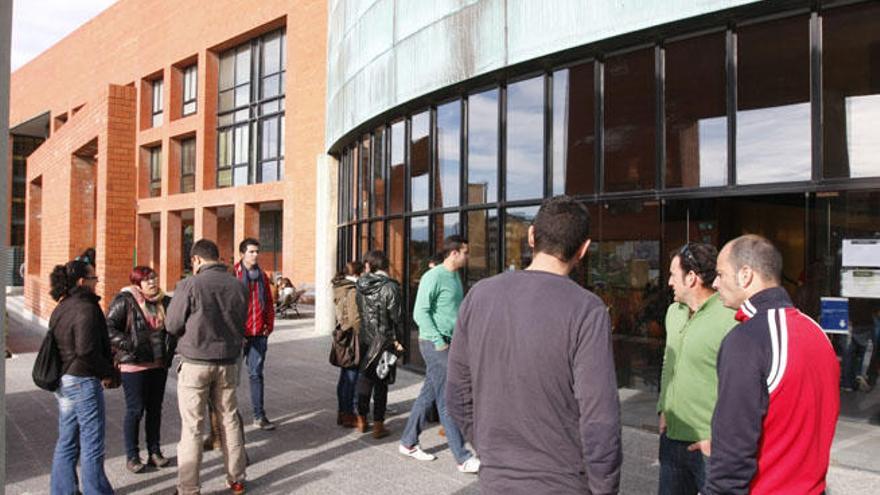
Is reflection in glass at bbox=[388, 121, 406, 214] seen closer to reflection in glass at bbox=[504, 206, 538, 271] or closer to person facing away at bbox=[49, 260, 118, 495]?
reflection in glass at bbox=[504, 206, 538, 271]

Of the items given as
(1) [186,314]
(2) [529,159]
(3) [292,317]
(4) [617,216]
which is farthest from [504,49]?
(3) [292,317]

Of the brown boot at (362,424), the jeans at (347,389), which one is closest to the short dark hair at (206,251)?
the jeans at (347,389)

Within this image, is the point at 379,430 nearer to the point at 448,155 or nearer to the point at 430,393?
the point at 430,393

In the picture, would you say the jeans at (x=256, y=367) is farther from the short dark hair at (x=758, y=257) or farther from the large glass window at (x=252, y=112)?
the large glass window at (x=252, y=112)

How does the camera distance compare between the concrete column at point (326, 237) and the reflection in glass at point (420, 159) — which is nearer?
the reflection in glass at point (420, 159)

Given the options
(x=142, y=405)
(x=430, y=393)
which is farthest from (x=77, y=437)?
(x=430, y=393)

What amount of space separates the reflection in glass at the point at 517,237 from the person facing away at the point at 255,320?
3.34 m

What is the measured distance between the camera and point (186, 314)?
4941 millimetres

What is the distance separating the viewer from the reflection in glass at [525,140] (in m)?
8.67

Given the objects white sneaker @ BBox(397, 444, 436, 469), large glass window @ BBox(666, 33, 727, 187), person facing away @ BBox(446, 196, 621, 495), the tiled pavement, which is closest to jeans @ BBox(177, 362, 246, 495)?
the tiled pavement

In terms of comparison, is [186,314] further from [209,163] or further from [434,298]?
[209,163]

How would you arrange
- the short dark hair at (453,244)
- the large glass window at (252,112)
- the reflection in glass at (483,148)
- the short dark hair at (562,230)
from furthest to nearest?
the large glass window at (252,112) < the reflection in glass at (483,148) < the short dark hair at (453,244) < the short dark hair at (562,230)

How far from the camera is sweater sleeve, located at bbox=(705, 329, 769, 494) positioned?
89.6 inches

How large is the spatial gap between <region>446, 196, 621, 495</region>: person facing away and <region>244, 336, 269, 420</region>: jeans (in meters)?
4.77
